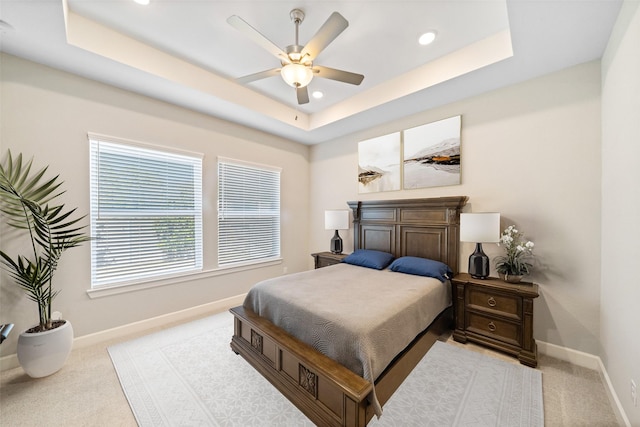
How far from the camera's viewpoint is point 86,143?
262 centimetres

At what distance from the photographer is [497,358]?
2338 mm

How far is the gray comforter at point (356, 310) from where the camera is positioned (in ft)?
5.20

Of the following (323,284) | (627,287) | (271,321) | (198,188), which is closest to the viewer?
(627,287)

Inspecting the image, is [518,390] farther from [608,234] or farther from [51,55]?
[51,55]

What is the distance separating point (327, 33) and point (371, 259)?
259cm

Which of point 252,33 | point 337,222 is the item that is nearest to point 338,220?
point 337,222

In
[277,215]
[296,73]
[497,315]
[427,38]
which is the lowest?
[497,315]

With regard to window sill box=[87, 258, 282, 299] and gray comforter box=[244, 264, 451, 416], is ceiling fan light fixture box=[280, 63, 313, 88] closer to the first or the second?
gray comforter box=[244, 264, 451, 416]

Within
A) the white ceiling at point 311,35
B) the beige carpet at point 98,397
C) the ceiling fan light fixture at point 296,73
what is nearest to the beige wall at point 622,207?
the beige carpet at point 98,397

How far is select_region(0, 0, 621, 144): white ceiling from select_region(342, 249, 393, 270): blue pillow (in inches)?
80.3

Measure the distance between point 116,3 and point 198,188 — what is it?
6.62ft

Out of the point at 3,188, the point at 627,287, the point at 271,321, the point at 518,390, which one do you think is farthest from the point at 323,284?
the point at 3,188

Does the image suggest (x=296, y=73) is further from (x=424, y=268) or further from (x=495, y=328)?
(x=495, y=328)

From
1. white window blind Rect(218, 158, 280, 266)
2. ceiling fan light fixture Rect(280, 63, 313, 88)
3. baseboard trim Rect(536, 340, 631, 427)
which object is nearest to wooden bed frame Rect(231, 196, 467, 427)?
baseboard trim Rect(536, 340, 631, 427)
